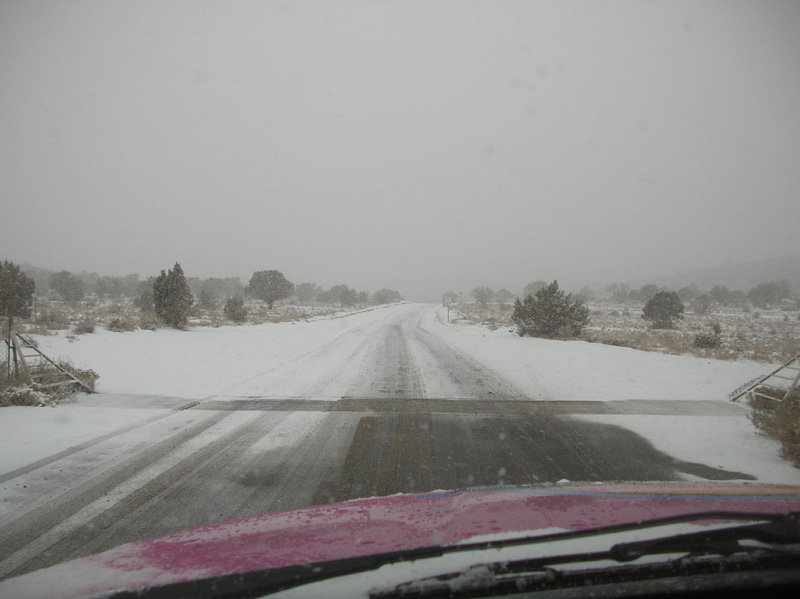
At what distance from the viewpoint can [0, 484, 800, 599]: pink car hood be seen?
4.78 ft

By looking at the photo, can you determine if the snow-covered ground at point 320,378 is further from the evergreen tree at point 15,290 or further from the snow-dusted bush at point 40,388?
the evergreen tree at point 15,290

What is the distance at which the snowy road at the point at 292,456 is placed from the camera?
291 centimetres

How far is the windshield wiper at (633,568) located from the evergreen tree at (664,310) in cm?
3089

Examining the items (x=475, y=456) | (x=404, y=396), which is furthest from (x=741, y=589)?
(x=404, y=396)

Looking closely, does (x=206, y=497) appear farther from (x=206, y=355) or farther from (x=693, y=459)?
(x=206, y=355)

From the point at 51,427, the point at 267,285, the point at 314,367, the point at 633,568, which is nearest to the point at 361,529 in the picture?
the point at 633,568

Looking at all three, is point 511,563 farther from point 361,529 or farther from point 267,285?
point 267,285

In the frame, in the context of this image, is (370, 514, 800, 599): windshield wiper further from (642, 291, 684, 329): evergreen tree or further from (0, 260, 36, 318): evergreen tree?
(642, 291, 684, 329): evergreen tree

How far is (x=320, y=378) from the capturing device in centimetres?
813

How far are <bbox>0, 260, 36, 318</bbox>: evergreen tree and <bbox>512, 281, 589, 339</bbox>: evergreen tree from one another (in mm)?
25663

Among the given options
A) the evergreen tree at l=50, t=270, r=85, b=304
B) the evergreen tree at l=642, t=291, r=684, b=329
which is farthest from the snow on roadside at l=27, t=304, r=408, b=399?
the evergreen tree at l=50, t=270, r=85, b=304

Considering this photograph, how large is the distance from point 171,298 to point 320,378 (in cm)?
1280

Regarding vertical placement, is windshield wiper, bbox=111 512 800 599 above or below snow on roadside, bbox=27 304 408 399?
above

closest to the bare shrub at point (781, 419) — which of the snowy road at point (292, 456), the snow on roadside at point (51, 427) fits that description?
the snowy road at point (292, 456)
